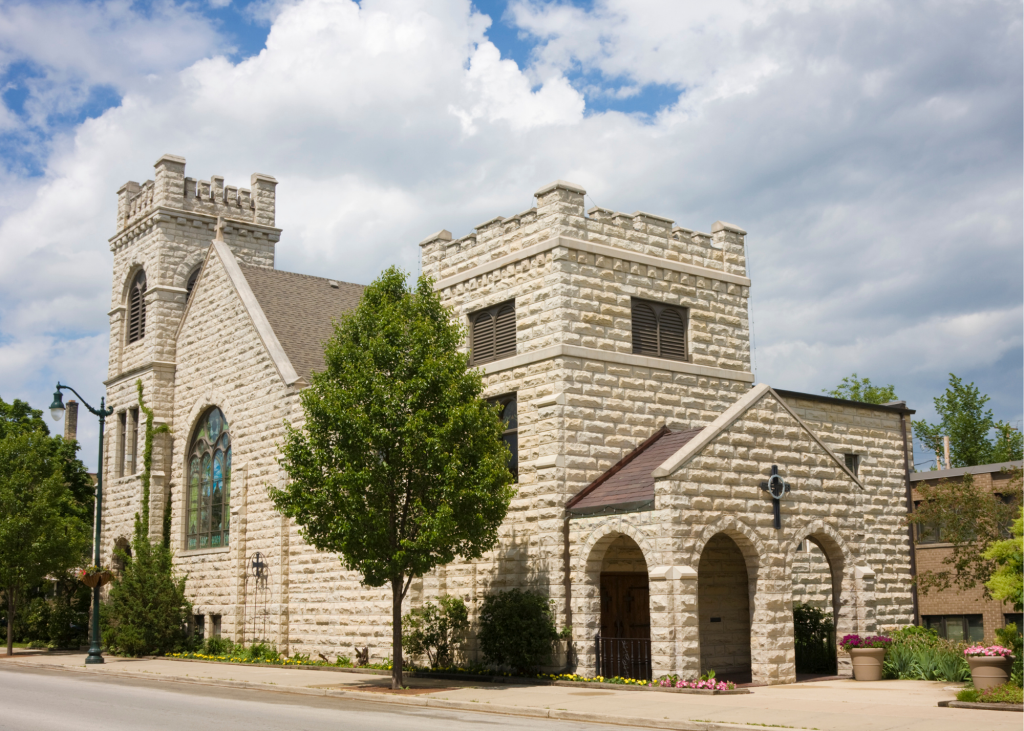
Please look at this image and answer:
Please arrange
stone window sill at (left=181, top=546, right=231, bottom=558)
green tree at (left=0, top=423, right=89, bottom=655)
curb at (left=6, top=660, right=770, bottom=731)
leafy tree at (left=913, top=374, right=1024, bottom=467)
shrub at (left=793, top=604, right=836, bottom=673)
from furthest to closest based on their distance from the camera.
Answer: leafy tree at (left=913, top=374, right=1024, bottom=467), green tree at (left=0, top=423, right=89, bottom=655), stone window sill at (left=181, top=546, right=231, bottom=558), shrub at (left=793, top=604, right=836, bottom=673), curb at (left=6, top=660, right=770, bottom=731)

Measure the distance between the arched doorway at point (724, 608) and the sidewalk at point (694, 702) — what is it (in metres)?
2.41

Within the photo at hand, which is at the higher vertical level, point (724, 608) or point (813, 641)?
point (724, 608)

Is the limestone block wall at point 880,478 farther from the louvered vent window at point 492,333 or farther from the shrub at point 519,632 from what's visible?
the shrub at point 519,632

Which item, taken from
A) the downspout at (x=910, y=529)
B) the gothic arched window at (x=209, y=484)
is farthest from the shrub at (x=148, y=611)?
the downspout at (x=910, y=529)

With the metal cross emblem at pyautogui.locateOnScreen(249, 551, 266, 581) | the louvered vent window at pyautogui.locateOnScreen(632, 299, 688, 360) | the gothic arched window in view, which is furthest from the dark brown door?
the gothic arched window

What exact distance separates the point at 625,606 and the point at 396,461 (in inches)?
250

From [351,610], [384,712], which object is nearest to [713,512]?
[384,712]

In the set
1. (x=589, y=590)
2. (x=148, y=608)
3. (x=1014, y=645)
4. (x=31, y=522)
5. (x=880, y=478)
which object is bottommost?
(x=148, y=608)

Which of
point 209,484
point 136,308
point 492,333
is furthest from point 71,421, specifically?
point 492,333

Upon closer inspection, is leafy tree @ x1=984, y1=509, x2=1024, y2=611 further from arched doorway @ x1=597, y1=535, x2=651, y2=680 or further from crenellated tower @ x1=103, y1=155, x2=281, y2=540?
crenellated tower @ x1=103, y1=155, x2=281, y2=540

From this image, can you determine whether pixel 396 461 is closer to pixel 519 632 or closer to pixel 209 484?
pixel 519 632

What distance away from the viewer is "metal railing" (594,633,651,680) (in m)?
19.6

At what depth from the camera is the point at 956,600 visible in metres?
28.2

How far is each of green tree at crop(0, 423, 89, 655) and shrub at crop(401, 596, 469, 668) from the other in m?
16.3
